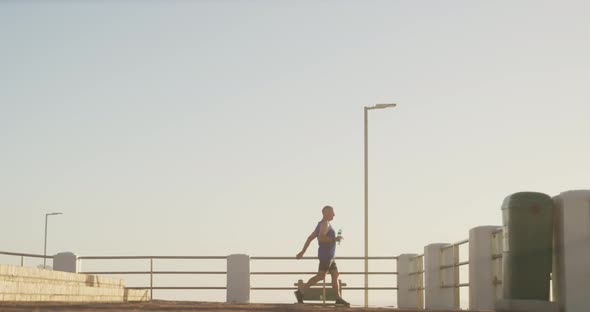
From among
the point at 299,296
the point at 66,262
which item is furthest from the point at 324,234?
the point at 66,262

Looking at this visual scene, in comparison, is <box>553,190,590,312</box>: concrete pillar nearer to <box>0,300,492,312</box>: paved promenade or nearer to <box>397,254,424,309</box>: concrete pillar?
<box>0,300,492,312</box>: paved promenade

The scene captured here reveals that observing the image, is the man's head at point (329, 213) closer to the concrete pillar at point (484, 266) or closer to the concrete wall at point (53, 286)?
the concrete pillar at point (484, 266)

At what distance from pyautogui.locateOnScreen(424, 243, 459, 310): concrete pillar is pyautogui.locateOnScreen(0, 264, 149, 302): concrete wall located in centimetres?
659

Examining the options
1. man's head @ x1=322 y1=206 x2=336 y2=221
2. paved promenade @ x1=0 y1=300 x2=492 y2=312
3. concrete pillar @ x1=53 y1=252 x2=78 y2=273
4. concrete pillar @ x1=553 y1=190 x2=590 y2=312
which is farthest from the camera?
concrete pillar @ x1=53 y1=252 x2=78 y2=273

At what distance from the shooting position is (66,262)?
30.0 metres

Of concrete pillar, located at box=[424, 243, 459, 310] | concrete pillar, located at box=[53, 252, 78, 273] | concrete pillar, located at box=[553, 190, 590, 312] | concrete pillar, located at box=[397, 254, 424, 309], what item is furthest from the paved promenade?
concrete pillar, located at box=[53, 252, 78, 273]

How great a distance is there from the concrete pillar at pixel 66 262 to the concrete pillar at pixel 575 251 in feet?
60.0

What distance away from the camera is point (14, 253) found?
2700cm

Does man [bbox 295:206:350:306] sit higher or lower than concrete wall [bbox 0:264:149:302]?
higher

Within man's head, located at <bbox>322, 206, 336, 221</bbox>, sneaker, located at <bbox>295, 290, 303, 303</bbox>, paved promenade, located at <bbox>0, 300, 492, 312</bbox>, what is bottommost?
paved promenade, located at <bbox>0, 300, 492, 312</bbox>

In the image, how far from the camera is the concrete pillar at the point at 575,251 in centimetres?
1390

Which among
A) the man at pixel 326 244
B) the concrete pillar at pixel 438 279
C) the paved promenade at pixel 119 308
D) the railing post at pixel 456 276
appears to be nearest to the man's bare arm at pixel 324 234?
the man at pixel 326 244

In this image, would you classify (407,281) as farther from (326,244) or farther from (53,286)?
(53,286)

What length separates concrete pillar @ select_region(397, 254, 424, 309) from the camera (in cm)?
2773
